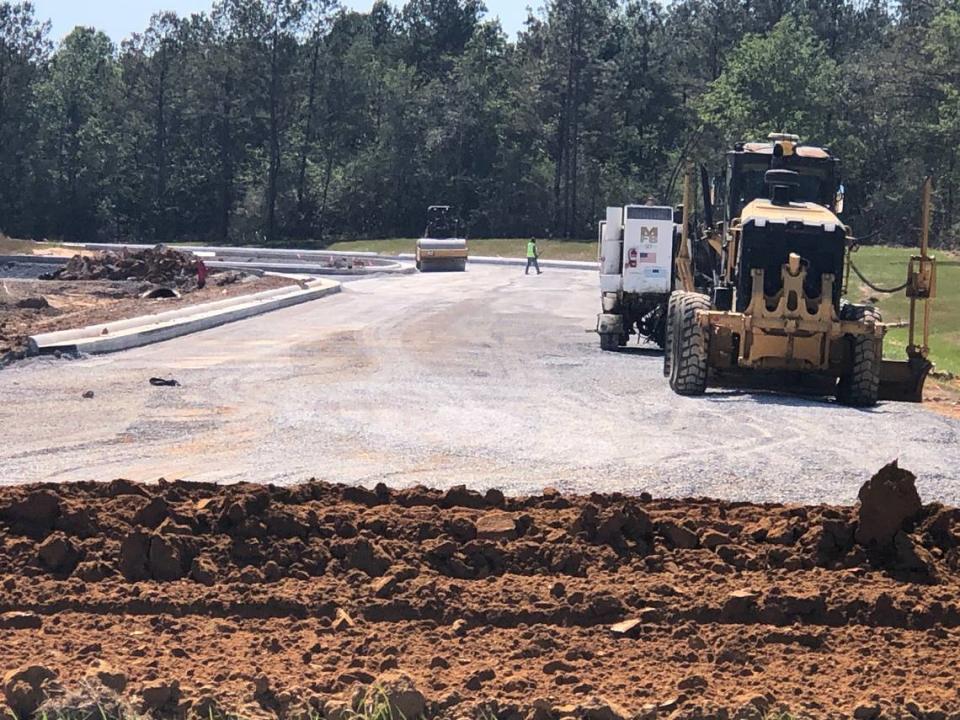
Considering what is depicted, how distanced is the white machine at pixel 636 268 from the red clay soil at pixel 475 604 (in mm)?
14356

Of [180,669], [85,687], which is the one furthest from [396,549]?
[85,687]

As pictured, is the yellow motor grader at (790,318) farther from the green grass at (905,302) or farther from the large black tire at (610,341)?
the green grass at (905,302)

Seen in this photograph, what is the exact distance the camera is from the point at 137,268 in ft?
141

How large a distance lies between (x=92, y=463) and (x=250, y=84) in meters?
86.8

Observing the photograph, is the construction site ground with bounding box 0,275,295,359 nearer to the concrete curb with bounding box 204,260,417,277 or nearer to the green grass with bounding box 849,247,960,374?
the concrete curb with bounding box 204,260,417,277

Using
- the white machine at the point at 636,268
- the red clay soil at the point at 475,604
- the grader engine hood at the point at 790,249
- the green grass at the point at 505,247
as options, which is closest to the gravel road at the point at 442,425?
the white machine at the point at 636,268

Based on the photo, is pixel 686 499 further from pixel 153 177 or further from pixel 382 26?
pixel 382 26

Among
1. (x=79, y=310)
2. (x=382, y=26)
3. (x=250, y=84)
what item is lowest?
(x=79, y=310)

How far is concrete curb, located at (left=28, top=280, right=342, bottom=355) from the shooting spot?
20.5 metres

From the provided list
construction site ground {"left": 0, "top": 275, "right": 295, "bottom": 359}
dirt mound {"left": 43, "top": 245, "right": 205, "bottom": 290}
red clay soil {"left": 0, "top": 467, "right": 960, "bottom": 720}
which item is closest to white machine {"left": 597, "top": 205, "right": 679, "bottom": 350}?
construction site ground {"left": 0, "top": 275, "right": 295, "bottom": 359}

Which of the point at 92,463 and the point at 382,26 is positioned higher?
the point at 382,26

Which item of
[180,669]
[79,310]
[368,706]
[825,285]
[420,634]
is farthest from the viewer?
[79,310]

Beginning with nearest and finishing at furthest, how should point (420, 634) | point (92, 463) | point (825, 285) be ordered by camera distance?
1. point (420, 634)
2. point (92, 463)
3. point (825, 285)

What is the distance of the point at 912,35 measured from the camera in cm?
7588
